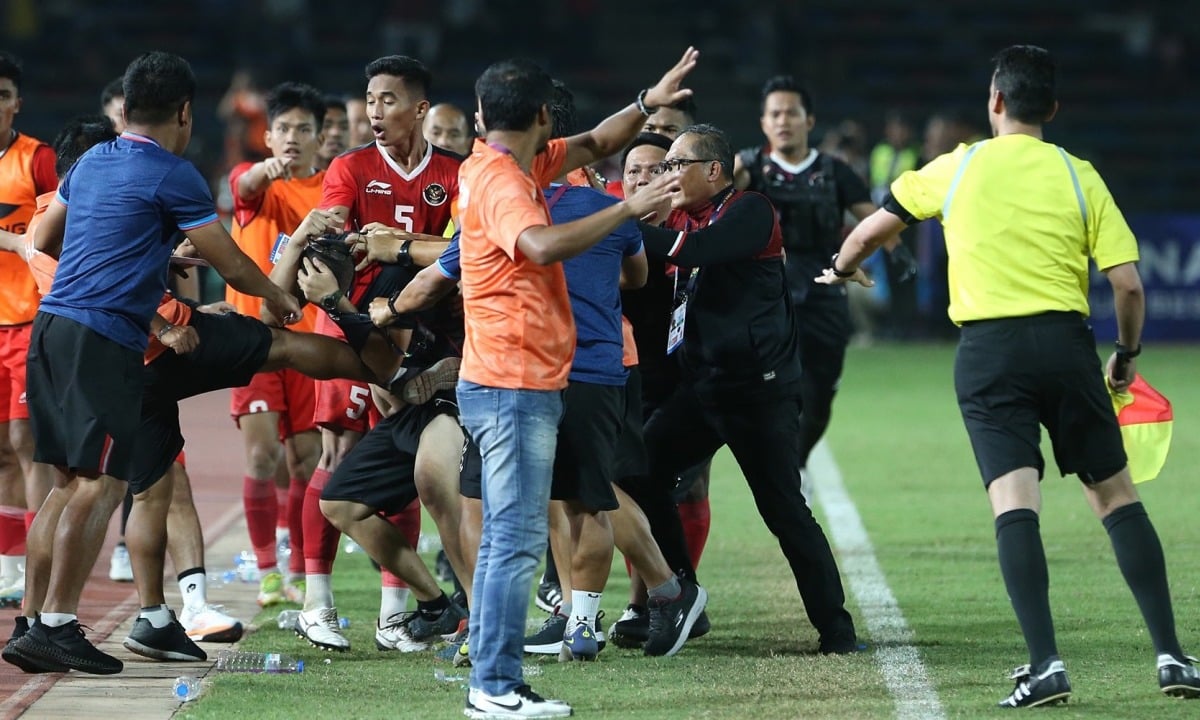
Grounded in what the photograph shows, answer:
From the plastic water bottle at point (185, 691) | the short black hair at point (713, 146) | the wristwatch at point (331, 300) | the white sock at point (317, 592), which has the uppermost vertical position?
the short black hair at point (713, 146)

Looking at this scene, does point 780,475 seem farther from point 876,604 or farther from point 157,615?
point 157,615

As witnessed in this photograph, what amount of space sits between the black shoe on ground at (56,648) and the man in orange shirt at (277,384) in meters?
1.79

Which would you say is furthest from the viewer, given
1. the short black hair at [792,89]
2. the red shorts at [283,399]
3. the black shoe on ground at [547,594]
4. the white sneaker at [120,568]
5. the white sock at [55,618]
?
the short black hair at [792,89]

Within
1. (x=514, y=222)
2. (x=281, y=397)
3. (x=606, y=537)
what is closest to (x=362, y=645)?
(x=606, y=537)

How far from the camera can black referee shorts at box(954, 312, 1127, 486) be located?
18.4 ft

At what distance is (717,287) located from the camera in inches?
266

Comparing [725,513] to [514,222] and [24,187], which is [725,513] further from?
[514,222]

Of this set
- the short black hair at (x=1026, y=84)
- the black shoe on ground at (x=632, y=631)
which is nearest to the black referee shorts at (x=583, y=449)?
the black shoe on ground at (x=632, y=631)

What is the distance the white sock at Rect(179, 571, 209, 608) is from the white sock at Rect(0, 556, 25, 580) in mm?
1396

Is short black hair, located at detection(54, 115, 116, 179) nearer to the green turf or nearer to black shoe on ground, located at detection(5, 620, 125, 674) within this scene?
black shoe on ground, located at detection(5, 620, 125, 674)

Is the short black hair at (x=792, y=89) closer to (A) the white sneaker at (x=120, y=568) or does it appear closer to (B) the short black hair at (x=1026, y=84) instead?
(B) the short black hair at (x=1026, y=84)

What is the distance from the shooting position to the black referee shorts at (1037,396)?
562 centimetres

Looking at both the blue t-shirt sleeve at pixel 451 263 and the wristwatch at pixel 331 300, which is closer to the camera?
the blue t-shirt sleeve at pixel 451 263

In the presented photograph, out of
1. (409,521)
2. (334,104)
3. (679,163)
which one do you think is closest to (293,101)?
(334,104)
